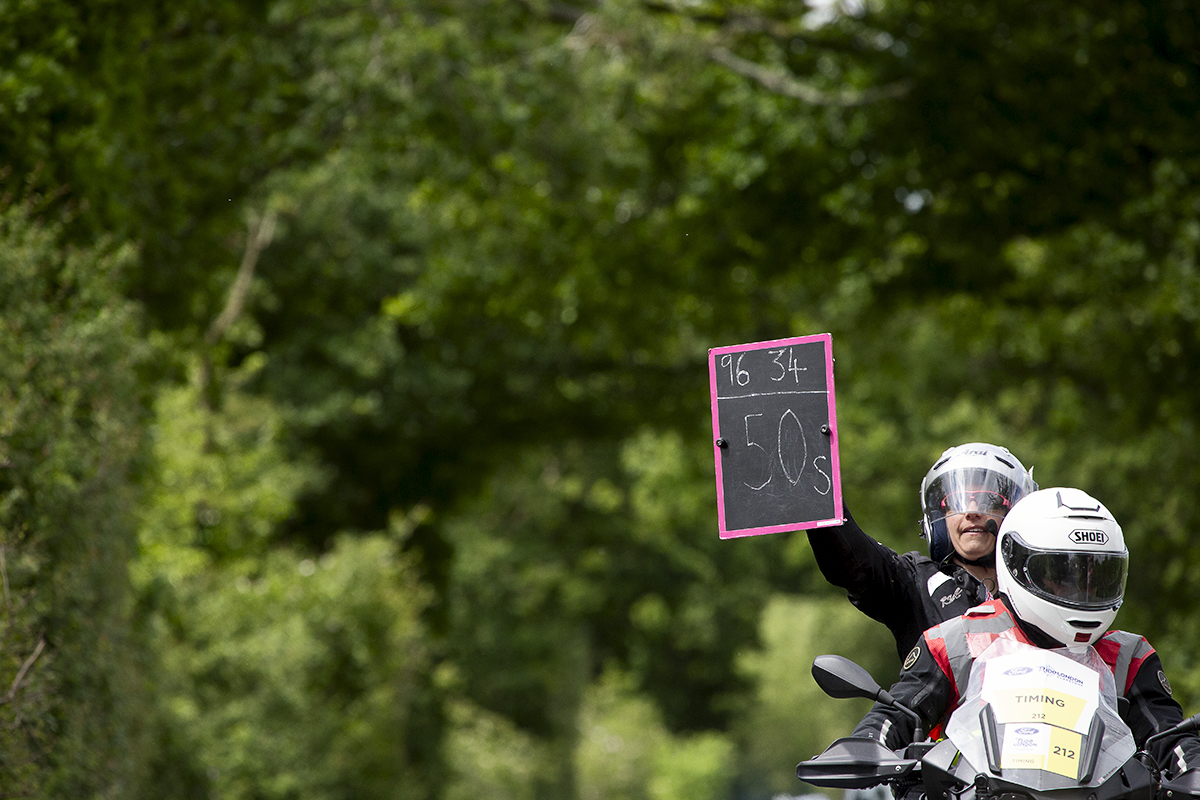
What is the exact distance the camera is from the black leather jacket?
177 inches

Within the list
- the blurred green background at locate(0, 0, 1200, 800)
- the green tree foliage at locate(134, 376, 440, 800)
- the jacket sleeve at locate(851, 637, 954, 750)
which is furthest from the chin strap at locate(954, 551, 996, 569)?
the green tree foliage at locate(134, 376, 440, 800)

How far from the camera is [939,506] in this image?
15.7 ft

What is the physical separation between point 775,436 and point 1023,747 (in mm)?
1347

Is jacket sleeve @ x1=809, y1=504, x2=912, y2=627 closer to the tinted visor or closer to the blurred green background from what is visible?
the tinted visor

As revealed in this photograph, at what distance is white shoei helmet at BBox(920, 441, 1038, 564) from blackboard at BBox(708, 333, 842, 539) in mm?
474

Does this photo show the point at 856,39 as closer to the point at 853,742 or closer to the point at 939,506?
the point at 939,506

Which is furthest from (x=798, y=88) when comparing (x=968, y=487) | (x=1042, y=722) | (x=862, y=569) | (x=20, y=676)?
(x=1042, y=722)

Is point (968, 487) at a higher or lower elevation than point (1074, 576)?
lower

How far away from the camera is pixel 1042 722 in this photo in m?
3.54

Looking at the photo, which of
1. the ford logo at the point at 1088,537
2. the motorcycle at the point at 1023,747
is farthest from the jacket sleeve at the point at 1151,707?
the ford logo at the point at 1088,537

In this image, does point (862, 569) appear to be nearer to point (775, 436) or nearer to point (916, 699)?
point (775, 436)

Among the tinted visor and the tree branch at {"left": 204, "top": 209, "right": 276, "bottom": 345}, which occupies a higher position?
the tinted visor

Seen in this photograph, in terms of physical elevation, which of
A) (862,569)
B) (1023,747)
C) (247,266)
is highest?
(1023,747)

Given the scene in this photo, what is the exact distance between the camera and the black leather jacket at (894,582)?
449cm
